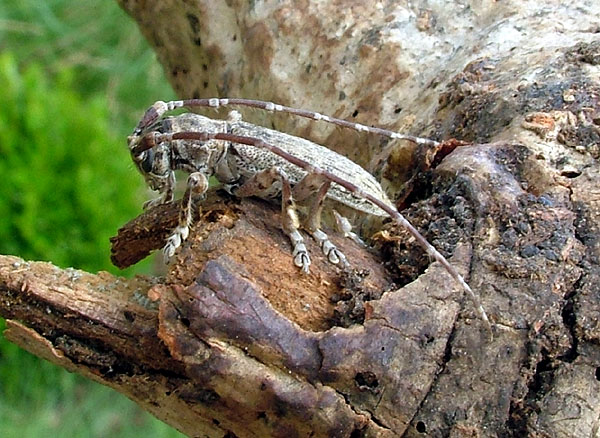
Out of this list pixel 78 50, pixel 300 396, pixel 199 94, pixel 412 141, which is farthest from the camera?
pixel 78 50

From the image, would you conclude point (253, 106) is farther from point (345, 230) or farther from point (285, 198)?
point (345, 230)

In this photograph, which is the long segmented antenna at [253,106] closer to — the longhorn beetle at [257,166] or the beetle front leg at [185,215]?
the longhorn beetle at [257,166]

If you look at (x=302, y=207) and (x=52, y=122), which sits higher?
(x=302, y=207)

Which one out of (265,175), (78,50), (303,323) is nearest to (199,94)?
(265,175)

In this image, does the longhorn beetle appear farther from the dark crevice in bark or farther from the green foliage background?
the green foliage background

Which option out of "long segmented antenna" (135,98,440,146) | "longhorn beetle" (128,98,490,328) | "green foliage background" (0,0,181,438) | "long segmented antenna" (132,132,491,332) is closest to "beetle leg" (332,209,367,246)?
"longhorn beetle" (128,98,490,328)

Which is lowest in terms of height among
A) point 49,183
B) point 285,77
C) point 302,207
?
point 49,183

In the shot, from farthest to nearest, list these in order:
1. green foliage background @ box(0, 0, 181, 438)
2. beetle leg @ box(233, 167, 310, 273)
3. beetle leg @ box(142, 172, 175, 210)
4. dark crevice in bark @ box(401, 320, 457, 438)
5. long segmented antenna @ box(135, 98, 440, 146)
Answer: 1. green foliage background @ box(0, 0, 181, 438)
2. beetle leg @ box(142, 172, 175, 210)
3. long segmented antenna @ box(135, 98, 440, 146)
4. beetle leg @ box(233, 167, 310, 273)
5. dark crevice in bark @ box(401, 320, 457, 438)

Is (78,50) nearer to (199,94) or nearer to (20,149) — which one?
(20,149)
